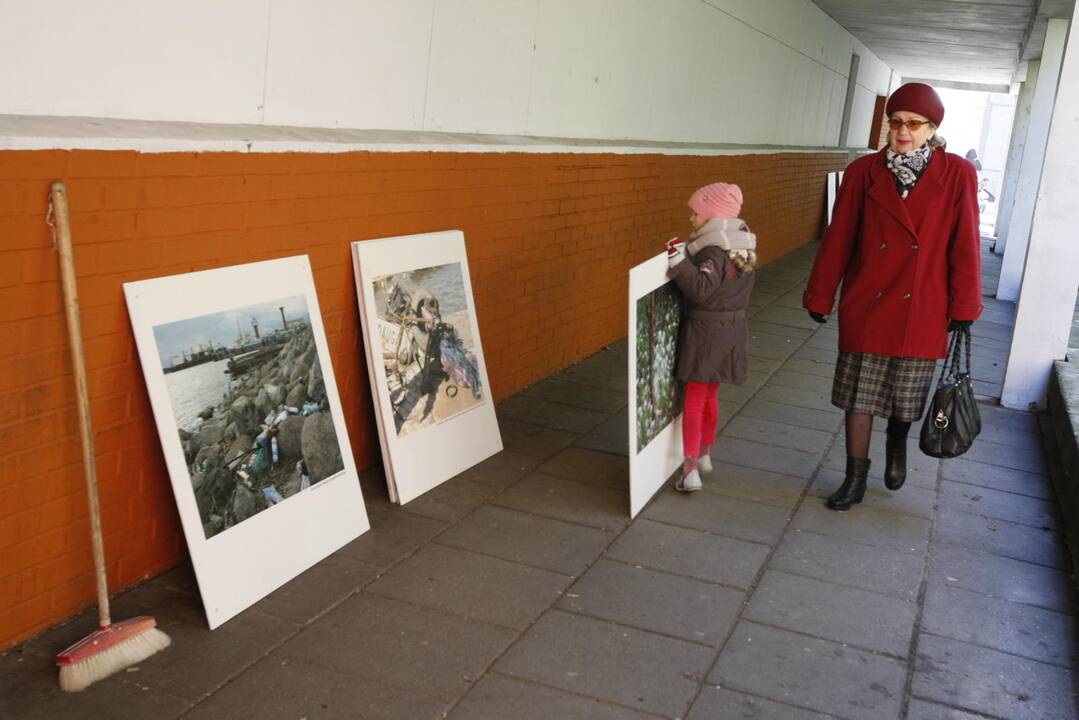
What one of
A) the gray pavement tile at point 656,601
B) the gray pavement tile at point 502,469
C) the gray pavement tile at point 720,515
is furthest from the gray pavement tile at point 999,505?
the gray pavement tile at point 502,469

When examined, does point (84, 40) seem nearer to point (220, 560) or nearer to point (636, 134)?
point (220, 560)

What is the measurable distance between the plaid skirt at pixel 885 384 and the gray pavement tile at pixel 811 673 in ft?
5.42

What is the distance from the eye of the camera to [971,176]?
4902mm

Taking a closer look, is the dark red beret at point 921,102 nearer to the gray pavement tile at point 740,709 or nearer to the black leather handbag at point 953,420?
the black leather handbag at point 953,420

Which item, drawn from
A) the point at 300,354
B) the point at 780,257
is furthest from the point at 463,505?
the point at 780,257

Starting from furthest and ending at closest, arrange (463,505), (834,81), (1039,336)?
1. (834,81)
2. (1039,336)
3. (463,505)

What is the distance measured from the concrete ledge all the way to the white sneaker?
5.65 ft

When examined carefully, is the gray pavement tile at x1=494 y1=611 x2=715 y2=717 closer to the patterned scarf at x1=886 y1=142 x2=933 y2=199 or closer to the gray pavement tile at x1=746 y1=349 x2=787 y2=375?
the patterned scarf at x1=886 y1=142 x2=933 y2=199

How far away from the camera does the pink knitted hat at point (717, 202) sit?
16.6 feet

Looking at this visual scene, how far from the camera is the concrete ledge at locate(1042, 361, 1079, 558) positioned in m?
5.29

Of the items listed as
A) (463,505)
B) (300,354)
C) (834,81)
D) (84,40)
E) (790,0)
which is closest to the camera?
(84,40)

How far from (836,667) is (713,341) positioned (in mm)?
1861

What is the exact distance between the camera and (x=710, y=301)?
516 centimetres

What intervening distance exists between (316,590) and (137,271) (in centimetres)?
132
